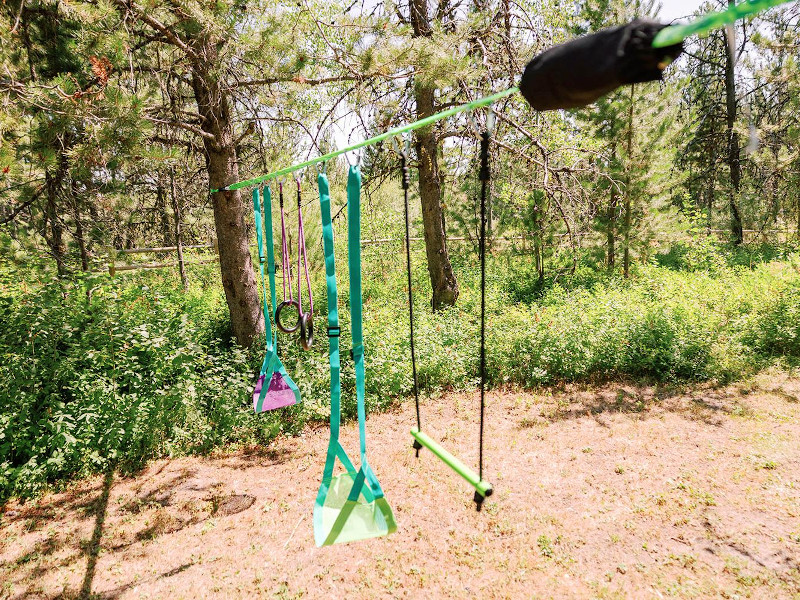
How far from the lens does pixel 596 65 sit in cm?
135

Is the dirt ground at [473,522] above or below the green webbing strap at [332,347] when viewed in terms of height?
below

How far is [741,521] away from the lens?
148 inches

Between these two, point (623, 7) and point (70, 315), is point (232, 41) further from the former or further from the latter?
point (623, 7)

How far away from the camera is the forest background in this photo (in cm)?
427

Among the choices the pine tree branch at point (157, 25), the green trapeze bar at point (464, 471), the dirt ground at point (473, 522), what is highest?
the pine tree branch at point (157, 25)

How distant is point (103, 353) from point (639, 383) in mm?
7171

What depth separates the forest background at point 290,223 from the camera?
4.27 meters

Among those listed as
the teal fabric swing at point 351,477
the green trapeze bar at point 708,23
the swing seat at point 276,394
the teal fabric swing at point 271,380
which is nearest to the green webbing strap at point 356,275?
the teal fabric swing at point 351,477

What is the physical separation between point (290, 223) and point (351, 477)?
8581 mm

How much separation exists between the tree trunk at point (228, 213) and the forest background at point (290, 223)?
0.03m

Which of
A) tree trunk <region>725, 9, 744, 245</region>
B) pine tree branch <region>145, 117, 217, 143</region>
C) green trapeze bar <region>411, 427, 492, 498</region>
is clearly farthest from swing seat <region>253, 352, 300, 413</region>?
tree trunk <region>725, 9, 744, 245</region>

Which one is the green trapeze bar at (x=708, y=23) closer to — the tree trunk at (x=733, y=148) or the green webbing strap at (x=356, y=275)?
the green webbing strap at (x=356, y=275)

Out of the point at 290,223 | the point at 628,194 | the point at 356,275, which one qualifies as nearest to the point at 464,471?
the point at 356,275

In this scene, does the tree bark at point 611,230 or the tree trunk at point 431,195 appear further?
the tree bark at point 611,230
